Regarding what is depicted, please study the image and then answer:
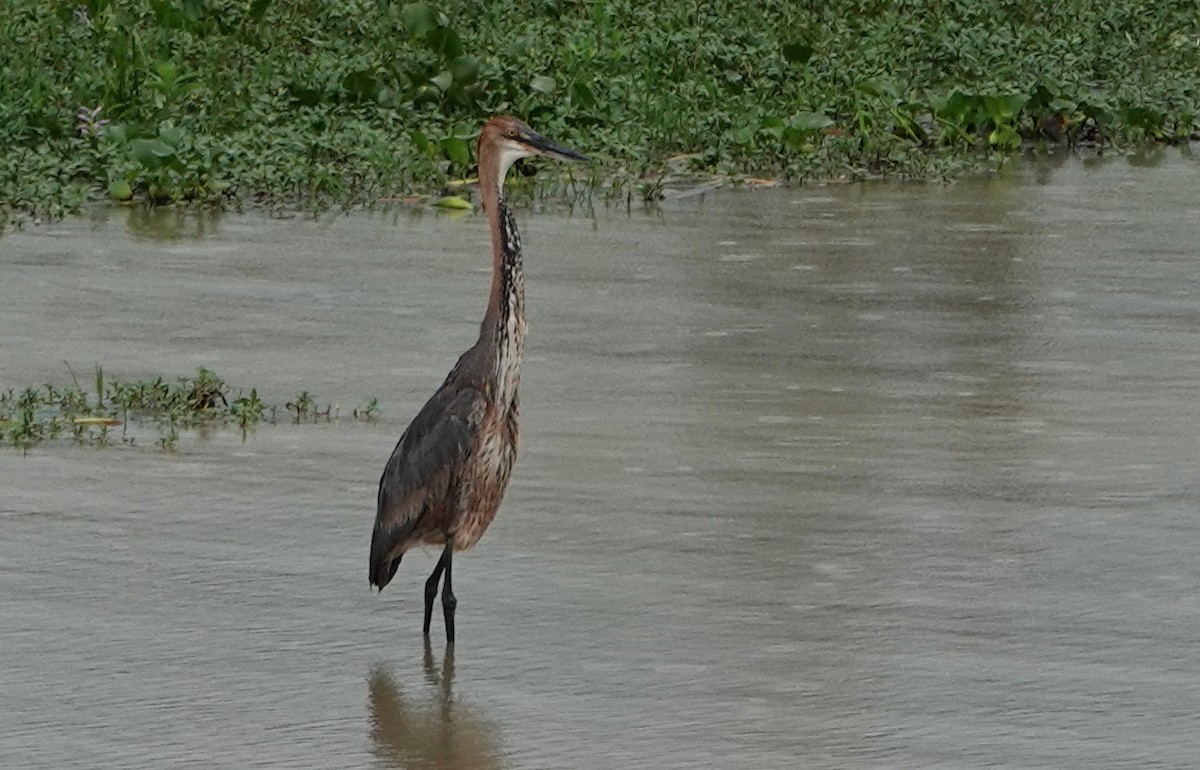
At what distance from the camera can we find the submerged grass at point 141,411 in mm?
8797

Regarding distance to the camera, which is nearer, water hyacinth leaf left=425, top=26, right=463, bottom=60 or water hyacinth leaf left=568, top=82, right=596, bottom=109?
water hyacinth leaf left=568, top=82, right=596, bottom=109

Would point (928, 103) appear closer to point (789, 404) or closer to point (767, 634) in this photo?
point (789, 404)

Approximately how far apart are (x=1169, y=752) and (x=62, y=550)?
3.13 m

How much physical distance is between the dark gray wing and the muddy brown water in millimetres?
215

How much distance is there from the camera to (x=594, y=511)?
795 cm

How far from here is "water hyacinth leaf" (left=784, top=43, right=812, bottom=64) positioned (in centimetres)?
1683

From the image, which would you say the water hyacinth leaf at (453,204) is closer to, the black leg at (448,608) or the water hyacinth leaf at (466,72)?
the water hyacinth leaf at (466,72)

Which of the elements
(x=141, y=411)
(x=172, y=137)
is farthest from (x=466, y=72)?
(x=141, y=411)

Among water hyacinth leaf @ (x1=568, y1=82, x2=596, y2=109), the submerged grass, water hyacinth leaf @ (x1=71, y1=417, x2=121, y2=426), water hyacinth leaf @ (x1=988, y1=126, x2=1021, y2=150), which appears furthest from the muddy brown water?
water hyacinth leaf @ (x1=568, y1=82, x2=596, y2=109)

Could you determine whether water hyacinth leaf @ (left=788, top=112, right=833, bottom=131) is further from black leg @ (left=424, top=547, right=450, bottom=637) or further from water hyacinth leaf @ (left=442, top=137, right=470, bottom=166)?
black leg @ (left=424, top=547, right=450, bottom=637)

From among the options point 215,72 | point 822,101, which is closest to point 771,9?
point 822,101

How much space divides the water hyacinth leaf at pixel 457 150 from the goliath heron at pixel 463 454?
7.05 m

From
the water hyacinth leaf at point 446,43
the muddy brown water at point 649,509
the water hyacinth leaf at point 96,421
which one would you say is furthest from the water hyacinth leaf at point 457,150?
the water hyacinth leaf at point 96,421

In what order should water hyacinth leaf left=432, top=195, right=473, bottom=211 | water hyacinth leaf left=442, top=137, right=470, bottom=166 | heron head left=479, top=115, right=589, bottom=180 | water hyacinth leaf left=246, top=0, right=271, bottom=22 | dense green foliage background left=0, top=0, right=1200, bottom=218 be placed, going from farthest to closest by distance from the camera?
water hyacinth leaf left=246, top=0, right=271, bottom=22, water hyacinth leaf left=442, top=137, right=470, bottom=166, dense green foliage background left=0, top=0, right=1200, bottom=218, water hyacinth leaf left=432, top=195, right=473, bottom=211, heron head left=479, top=115, right=589, bottom=180
